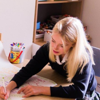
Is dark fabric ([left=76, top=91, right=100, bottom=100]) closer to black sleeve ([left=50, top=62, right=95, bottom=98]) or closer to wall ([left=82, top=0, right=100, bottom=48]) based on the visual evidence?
black sleeve ([left=50, top=62, right=95, bottom=98])

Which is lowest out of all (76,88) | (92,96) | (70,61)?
(92,96)

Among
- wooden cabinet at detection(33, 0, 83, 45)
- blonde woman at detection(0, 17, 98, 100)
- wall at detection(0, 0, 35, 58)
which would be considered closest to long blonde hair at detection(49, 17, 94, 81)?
blonde woman at detection(0, 17, 98, 100)

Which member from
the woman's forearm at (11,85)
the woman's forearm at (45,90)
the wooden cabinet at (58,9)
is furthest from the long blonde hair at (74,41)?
the wooden cabinet at (58,9)

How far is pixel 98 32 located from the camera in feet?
7.64

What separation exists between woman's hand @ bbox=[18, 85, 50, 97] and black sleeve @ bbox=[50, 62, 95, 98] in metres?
0.03

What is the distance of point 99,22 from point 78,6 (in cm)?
33

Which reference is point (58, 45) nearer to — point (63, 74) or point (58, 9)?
point (63, 74)

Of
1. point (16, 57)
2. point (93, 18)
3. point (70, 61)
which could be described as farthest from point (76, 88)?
point (93, 18)

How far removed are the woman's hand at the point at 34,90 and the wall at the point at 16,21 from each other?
856mm

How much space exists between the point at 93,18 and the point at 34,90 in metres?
1.61

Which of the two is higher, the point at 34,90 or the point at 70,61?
the point at 70,61

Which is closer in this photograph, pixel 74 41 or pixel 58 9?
pixel 74 41

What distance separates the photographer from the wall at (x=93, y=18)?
90.1 inches

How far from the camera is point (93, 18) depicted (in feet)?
7.66
